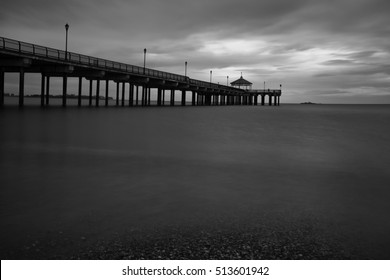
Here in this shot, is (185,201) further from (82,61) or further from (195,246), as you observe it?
(82,61)

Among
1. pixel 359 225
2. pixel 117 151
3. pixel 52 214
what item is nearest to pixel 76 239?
pixel 52 214

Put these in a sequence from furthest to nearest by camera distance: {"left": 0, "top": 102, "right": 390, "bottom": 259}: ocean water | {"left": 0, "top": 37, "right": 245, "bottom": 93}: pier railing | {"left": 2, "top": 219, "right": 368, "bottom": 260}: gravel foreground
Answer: {"left": 0, "top": 37, "right": 245, "bottom": 93}: pier railing
{"left": 0, "top": 102, "right": 390, "bottom": 259}: ocean water
{"left": 2, "top": 219, "right": 368, "bottom": 260}: gravel foreground

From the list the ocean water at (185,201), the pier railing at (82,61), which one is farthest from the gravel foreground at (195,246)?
the pier railing at (82,61)

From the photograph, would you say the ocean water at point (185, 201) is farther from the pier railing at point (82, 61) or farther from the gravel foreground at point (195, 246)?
the pier railing at point (82, 61)

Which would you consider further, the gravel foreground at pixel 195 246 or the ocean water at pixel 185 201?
the ocean water at pixel 185 201

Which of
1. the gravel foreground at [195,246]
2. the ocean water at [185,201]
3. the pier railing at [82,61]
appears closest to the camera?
the gravel foreground at [195,246]

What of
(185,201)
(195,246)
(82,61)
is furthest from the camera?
(82,61)

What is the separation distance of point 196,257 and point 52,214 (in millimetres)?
1962

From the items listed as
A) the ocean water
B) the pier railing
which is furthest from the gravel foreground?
the pier railing

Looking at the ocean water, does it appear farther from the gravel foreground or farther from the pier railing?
the pier railing

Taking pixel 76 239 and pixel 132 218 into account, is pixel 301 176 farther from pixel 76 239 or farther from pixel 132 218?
pixel 76 239

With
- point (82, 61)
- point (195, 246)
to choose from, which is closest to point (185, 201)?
point (195, 246)

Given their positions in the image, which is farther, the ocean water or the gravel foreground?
the ocean water

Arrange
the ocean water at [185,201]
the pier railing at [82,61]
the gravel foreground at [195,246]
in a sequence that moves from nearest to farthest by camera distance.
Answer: the gravel foreground at [195,246], the ocean water at [185,201], the pier railing at [82,61]
